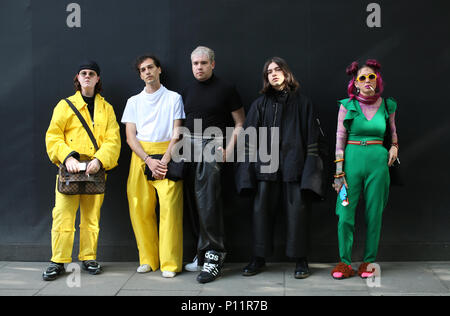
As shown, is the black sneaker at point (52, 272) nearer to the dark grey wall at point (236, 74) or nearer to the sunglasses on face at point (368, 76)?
the dark grey wall at point (236, 74)

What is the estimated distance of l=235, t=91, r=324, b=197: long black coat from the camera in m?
4.62

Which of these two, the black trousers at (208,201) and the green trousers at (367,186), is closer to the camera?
the green trousers at (367,186)

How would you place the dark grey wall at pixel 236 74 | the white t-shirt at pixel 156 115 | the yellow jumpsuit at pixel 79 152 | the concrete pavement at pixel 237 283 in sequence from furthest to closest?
the dark grey wall at pixel 236 74
the white t-shirt at pixel 156 115
the yellow jumpsuit at pixel 79 152
the concrete pavement at pixel 237 283

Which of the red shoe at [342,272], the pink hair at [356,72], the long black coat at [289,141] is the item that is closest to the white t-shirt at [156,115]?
the long black coat at [289,141]

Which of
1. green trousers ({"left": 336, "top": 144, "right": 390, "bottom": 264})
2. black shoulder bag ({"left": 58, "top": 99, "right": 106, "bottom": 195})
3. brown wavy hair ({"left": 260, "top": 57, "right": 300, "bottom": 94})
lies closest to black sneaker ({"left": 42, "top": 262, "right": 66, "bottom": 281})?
black shoulder bag ({"left": 58, "top": 99, "right": 106, "bottom": 195})

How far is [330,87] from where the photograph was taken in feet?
17.1

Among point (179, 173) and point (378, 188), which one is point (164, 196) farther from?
point (378, 188)

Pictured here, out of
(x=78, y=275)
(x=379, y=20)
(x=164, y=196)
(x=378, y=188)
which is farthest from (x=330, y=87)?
(x=78, y=275)

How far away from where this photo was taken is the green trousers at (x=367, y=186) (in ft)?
15.3

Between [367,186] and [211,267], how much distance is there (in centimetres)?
160

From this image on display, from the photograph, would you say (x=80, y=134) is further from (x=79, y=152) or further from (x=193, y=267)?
(x=193, y=267)

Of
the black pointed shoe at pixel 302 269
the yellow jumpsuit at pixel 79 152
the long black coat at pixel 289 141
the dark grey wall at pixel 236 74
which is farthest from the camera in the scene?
the dark grey wall at pixel 236 74

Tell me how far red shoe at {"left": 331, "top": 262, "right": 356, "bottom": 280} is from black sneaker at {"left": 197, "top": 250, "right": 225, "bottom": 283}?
1038 millimetres

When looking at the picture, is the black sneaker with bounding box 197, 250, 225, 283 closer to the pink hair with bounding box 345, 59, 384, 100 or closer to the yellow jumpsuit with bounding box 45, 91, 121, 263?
the yellow jumpsuit with bounding box 45, 91, 121, 263
